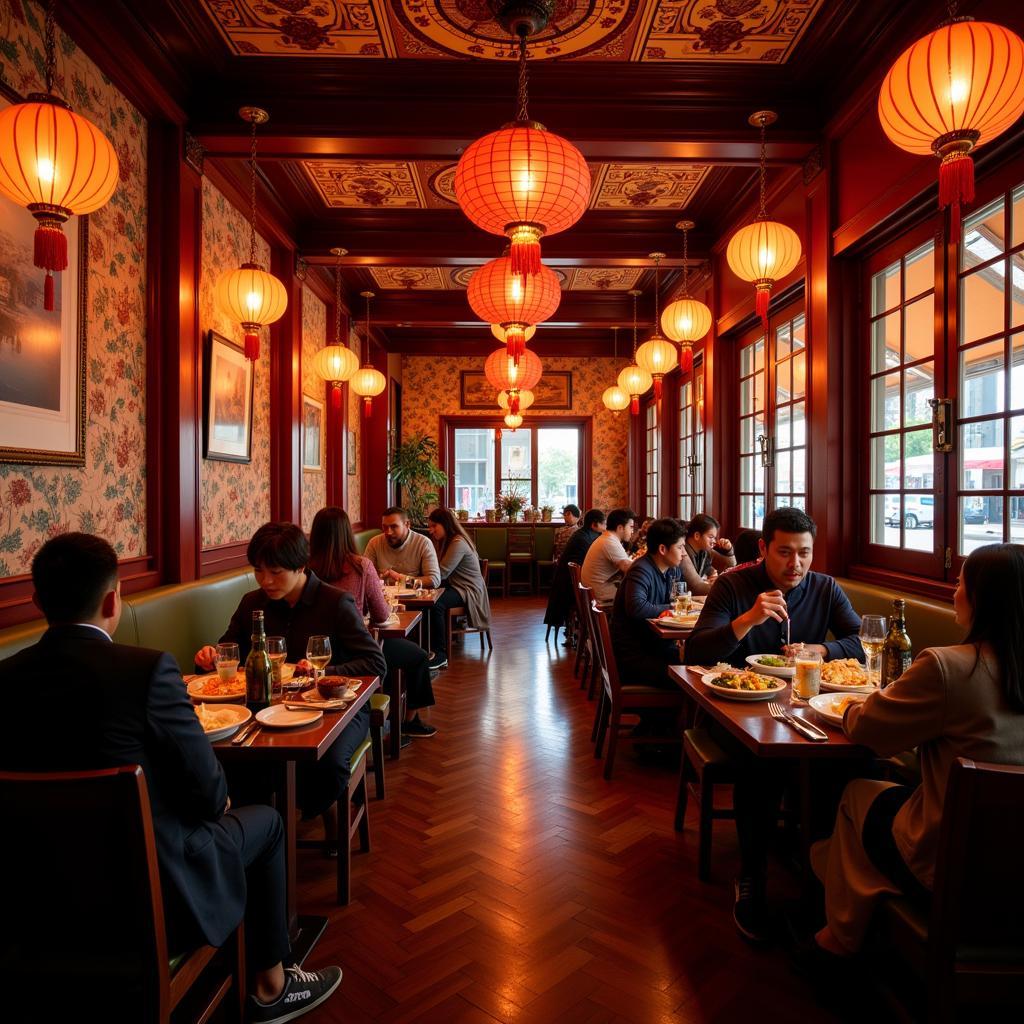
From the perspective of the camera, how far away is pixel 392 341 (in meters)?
10.1

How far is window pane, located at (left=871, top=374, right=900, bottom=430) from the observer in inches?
147

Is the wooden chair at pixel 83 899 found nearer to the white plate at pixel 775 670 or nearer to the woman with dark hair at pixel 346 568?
the white plate at pixel 775 670

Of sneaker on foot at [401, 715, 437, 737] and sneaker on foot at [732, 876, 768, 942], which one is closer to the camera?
sneaker on foot at [732, 876, 768, 942]

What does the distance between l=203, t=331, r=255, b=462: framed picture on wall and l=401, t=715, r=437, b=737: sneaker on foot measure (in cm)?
207

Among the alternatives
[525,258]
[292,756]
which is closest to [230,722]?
[292,756]

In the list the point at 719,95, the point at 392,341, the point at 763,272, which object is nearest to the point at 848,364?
the point at 763,272

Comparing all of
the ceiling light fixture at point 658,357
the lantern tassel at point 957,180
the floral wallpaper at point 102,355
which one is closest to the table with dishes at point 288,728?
the floral wallpaper at point 102,355

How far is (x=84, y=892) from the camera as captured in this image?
1.32 meters

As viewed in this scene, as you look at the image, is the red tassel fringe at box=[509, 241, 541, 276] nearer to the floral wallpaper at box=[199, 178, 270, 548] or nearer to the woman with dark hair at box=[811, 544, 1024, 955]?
the woman with dark hair at box=[811, 544, 1024, 955]

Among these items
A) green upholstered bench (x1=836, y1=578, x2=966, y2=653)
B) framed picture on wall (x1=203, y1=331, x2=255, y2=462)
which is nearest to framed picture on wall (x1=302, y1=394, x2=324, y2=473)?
framed picture on wall (x1=203, y1=331, x2=255, y2=462)

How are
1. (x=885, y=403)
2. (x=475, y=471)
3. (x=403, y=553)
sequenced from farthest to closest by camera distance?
(x=475, y=471) → (x=403, y=553) → (x=885, y=403)

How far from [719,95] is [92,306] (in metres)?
3.51

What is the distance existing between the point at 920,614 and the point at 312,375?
5.31 m

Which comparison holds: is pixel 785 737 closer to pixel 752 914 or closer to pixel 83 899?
pixel 752 914
